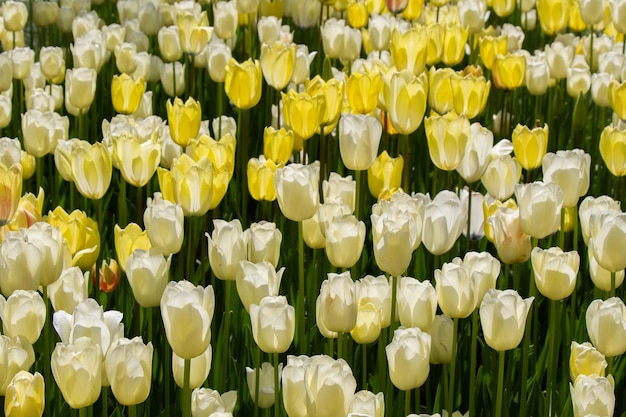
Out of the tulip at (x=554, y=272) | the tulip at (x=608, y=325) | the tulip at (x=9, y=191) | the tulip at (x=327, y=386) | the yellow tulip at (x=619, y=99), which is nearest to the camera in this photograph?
the tulip at (x=327, y=386)

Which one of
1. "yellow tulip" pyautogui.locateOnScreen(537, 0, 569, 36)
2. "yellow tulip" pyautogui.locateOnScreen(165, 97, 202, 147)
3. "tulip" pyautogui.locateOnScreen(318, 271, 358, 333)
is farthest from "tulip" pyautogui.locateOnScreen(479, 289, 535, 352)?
"yellow tulip" pyautogui.locateOnScreen(537, 0, 569, 36)

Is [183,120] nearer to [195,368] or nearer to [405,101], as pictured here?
[405,101]

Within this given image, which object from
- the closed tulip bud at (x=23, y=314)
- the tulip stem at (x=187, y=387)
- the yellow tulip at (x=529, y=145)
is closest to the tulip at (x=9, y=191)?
the closed tulip bud at (x=23, y=314)

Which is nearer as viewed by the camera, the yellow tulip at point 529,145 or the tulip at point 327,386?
the tulip at point 327,386

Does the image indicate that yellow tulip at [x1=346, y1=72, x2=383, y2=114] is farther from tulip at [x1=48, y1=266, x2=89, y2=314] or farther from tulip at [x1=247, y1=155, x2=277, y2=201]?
tulip at [x1=48, y1=266, x2=89, y2=314]

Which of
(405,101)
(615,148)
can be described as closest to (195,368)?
(405,101)

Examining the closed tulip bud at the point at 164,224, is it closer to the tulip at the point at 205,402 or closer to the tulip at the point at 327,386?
the tulip at the point at 205,402

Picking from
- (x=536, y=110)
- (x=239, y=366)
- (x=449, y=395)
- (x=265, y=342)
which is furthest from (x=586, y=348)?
(x=536, y=110)

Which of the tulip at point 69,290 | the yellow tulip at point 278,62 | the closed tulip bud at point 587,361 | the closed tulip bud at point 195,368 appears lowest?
the closed tulip bud at point 195,368
